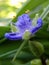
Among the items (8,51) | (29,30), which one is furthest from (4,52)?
(29,30)

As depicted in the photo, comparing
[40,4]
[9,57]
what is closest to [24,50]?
[9,57]

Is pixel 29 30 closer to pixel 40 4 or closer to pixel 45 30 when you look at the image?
pixel 45 30

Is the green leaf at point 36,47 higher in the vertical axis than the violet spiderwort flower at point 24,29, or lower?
lower

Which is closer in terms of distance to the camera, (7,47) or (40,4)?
(7,47)

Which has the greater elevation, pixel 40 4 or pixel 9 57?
pixel 40 4

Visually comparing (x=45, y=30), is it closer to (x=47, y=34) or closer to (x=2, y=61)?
(x=47, y=34)

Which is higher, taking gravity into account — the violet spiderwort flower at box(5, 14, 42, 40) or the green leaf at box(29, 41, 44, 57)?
the violet spiderwort flower at box(5, 14, 42, 40)

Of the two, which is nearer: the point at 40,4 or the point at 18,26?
the point at 18,26

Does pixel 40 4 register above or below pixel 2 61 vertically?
Answer: above
